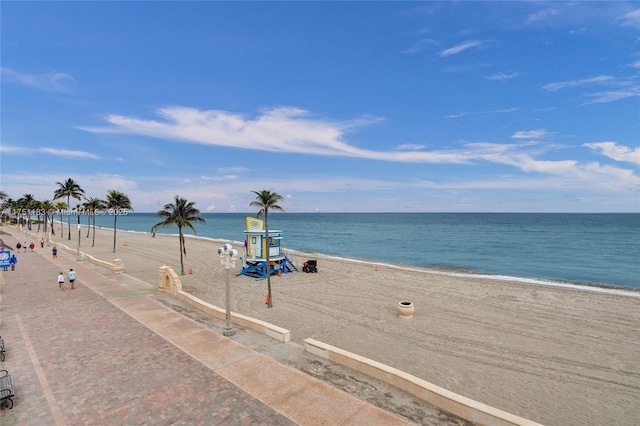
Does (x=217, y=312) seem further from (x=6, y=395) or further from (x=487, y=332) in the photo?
(x=487, y=332)

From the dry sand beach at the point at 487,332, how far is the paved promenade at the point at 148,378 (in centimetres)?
475

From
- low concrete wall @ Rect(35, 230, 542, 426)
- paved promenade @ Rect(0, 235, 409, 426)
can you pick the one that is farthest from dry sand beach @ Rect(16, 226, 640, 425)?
paved promenade @ Rect(0, 235, 409, 426)

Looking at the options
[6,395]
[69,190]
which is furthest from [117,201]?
[6,395]

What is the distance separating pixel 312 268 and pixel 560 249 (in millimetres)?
49498

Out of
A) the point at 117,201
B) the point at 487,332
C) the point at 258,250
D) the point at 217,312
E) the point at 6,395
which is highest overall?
the point at 117,201

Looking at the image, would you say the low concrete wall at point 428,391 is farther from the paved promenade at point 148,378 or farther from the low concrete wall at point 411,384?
the paved promenade at point 148,378

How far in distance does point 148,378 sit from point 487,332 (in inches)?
604

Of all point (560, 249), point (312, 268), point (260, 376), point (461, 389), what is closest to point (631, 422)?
point (461, 389)

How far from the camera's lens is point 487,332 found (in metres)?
16.3

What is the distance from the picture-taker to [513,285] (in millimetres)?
28188

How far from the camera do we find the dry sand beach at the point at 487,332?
10703mm

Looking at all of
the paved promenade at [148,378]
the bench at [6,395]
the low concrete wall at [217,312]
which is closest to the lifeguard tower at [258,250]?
the low concrete wall at [217,312]

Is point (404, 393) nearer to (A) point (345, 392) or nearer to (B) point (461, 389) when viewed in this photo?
(A) point (345, 392)

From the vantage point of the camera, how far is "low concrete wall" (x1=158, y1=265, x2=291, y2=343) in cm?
1261
